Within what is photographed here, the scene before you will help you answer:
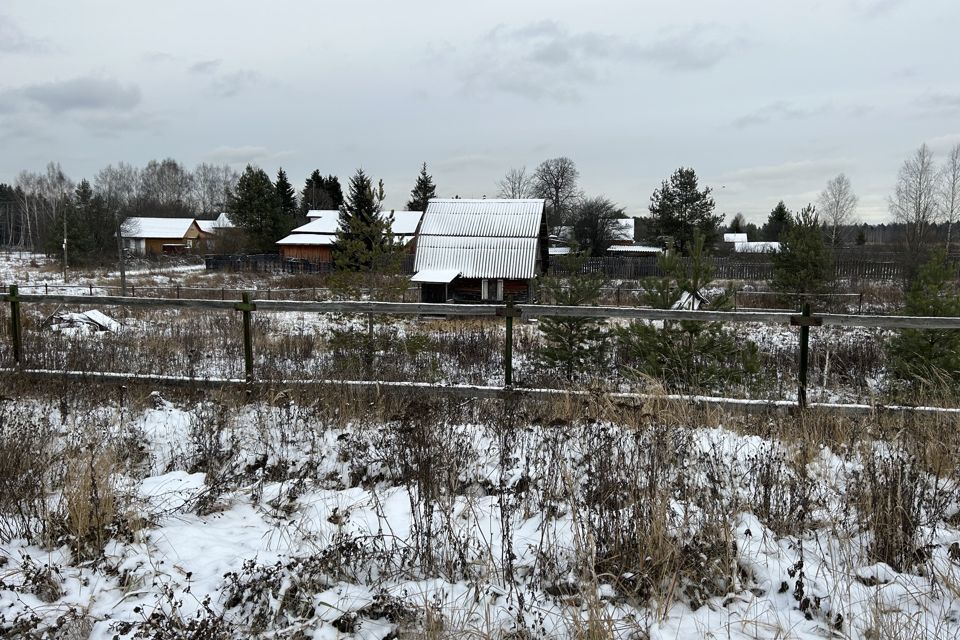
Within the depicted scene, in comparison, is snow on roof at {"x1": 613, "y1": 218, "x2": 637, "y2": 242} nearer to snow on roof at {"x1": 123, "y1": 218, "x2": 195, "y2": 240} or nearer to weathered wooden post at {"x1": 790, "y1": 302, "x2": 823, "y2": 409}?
snow on roof at {"x1": 123, "y1": 218, "x2": 195, "y2": 240}

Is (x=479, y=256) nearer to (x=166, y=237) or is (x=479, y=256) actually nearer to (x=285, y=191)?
(x=285, y=191)

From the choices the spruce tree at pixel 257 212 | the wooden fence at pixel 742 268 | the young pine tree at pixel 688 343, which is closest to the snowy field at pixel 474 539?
the young pine tree at pixel 688 343

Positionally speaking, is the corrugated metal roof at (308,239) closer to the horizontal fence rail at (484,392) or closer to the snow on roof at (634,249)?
the snow on roof at (634,249)

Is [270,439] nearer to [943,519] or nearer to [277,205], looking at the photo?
[943,519]

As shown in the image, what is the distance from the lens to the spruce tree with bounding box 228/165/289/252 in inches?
2188

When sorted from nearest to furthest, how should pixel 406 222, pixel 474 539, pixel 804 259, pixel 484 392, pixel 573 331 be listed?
pixel 474 539, pixel 484 392, pixel 573 331, pixel 804 259, pixel 406 222

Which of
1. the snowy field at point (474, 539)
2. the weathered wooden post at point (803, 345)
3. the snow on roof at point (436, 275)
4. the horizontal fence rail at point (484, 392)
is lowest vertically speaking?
the snowy field at point (474, 539)

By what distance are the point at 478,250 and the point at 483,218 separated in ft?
6.58

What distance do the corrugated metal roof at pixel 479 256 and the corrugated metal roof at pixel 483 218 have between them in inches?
14.9

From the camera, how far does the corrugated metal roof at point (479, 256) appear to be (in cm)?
3088

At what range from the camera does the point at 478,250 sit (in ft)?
103

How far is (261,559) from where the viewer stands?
3320mm

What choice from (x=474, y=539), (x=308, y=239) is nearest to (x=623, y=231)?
(x=308, y=239)

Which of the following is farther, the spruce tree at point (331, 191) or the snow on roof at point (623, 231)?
the spruce tree at point (331, 191)
